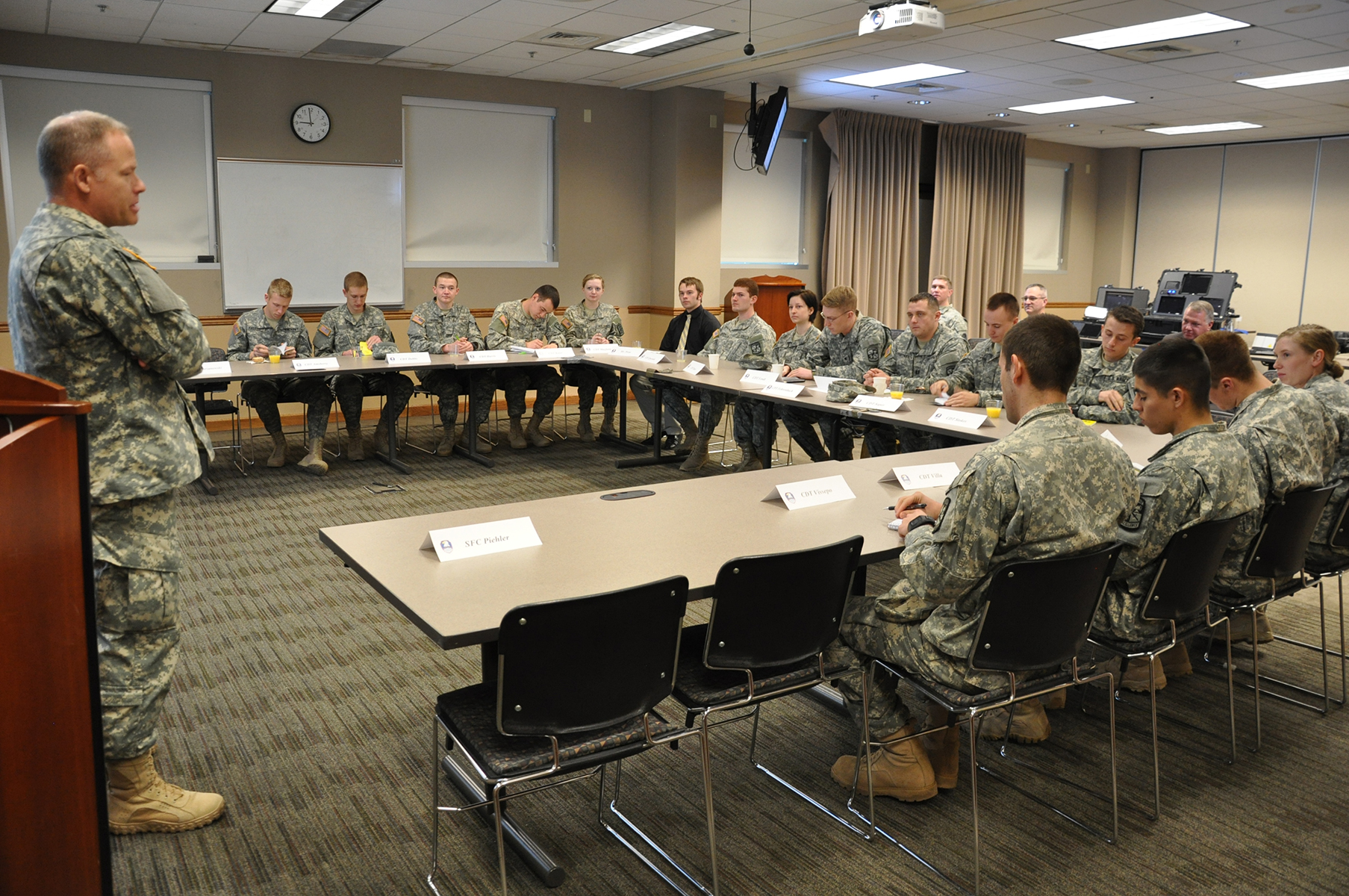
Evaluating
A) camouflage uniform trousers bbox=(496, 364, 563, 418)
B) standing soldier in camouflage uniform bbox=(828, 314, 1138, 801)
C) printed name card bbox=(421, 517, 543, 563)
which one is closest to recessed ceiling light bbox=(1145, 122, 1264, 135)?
camouflage uniform trousers bbox=(496, 364, 563, 418)

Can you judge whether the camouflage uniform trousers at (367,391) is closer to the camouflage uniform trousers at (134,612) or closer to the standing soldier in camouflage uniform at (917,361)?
the standing soldier in camouflage uniform at (917,361)

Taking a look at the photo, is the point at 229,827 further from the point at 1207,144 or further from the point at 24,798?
the point at 1207,144

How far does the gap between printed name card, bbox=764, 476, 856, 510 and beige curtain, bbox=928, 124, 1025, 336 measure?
8878 millimetres

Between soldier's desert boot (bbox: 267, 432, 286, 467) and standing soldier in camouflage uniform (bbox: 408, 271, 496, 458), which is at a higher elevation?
standing soldier in camouflage uniform (bbox: 408, 271, 496, 458)

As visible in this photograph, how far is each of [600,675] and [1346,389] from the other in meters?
3.14

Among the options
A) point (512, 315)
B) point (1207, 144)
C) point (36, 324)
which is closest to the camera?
point (36, 324)

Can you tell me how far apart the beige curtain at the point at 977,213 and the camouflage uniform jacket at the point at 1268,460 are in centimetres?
846

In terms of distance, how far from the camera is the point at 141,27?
21.9ft

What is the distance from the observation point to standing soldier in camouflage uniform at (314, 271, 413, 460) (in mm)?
6836

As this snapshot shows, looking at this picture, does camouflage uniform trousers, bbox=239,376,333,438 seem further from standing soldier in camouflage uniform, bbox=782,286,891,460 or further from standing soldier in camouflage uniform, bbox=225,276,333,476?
standing soldier in camouflage uniform, bbox=782,286,891,460

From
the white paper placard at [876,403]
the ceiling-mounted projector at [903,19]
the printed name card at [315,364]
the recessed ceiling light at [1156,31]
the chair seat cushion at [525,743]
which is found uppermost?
the recessed ceiling light at [1156,31]

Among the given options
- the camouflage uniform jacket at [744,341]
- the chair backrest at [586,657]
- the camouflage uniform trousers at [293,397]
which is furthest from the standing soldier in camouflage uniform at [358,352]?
the chair backrest at [586,657]

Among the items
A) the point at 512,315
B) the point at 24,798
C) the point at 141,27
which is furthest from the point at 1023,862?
the point at 141,27

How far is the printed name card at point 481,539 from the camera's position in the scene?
2.41 meters
